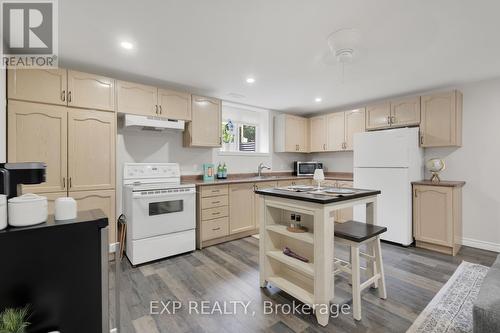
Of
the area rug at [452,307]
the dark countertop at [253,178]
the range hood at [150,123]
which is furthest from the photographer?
the dark countertop at [253,178]

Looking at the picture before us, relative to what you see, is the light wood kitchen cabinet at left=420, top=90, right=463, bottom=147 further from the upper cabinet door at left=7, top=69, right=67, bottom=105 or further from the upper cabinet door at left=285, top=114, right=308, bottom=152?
the upper cabinet door at left=7, top=69, right=67, bottom=105

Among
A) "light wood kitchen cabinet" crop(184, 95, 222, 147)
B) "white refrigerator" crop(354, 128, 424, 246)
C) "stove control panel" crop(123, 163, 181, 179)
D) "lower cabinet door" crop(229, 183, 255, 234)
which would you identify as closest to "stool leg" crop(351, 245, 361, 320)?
"white refrigerator" crop(354, 128, 424, 246)

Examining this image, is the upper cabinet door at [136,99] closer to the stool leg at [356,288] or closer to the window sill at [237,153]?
the window sill at [237,153]

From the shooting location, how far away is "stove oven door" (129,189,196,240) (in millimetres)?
→ 2732

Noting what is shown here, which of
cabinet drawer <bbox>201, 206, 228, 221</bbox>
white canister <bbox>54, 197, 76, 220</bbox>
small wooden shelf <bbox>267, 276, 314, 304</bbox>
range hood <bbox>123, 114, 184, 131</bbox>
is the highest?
range hood <bbox>123, 114, 184, 131</bbox>

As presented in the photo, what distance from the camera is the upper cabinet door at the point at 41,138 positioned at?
7.34 feet

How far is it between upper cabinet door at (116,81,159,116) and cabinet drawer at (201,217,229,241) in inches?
66.2

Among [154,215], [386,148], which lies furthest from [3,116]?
[386,148]

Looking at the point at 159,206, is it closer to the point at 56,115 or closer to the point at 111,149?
the point at 111,149

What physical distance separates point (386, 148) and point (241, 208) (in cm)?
233

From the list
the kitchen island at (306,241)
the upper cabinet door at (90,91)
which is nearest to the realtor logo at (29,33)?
the upper cabinet door at (90,91)

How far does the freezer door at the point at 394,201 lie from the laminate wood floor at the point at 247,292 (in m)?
0.21

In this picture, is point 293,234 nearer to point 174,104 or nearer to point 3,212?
point 3,212

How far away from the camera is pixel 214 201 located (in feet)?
11.2
